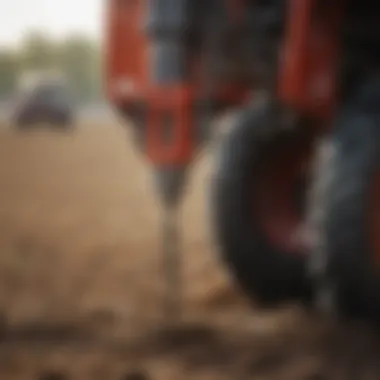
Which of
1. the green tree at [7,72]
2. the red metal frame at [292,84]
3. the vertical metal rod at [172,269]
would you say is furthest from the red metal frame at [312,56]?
the green tree at [7,72]

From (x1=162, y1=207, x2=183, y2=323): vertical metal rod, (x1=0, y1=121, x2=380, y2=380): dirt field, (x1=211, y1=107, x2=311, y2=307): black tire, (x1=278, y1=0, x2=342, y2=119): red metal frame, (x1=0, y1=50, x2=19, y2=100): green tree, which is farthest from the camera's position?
(x1=0, y1=50, x2=19, y2=100): green tree

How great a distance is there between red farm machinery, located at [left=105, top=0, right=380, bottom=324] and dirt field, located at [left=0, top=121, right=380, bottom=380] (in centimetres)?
10

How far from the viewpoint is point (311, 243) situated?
2.45 metres

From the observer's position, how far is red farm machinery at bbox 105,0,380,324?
195 centimetres

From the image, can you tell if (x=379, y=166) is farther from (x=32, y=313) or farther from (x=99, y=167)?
(x=99, y=167)

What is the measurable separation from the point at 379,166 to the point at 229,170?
0.60 meters

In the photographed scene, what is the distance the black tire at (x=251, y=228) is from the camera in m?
2.46

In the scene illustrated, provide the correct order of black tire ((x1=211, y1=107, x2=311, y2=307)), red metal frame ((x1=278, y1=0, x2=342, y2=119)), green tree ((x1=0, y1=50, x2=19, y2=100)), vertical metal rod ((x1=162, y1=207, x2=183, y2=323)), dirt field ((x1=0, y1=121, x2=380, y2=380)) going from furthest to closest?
1. green tree ((x1=0, y1=50, x2=19, y2=100))
2. black tire ((x1=211, y1=107, x2=311, y2=307))
3. vertical metal rod ((x1=162, y1=207, x2=183, y2=323))
4. red metal frame ((x1=278, y1=0, x2=342, y2=119))
5. dirt field ((x1=0, y1=121, x2=380, y2=380))

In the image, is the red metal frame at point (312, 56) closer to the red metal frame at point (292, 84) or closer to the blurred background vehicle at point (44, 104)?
the red metal frame at point (292, 84)

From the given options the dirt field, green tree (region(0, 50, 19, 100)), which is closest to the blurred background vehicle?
the dirt field

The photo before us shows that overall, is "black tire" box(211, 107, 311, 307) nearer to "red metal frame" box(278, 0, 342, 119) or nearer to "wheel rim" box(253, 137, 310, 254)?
"wheel rim" box(253, 137, 310, 254)

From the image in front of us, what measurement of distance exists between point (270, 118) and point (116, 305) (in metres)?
0.49

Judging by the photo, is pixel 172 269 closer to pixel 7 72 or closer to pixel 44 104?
pixel 7 72

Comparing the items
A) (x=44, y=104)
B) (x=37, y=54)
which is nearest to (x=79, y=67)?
(x=37, y=54)
